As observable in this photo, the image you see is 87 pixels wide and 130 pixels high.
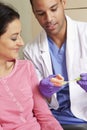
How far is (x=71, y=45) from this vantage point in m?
1.44

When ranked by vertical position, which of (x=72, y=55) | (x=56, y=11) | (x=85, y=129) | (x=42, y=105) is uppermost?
(x=56, y=11)

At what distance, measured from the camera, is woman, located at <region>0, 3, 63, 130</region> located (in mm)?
1127

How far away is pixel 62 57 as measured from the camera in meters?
1.45

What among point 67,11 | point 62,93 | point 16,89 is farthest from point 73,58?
point 67,11

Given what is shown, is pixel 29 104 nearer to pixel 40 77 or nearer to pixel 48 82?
pixel 48 82

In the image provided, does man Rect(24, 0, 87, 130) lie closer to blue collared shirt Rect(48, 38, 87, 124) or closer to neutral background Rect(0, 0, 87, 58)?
blue collared shirt Rect(48, 38, 87, 124)

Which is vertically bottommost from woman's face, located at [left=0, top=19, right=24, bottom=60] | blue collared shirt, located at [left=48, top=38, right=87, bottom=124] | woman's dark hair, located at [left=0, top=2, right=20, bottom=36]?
blue collared shirt, located at [left=48, top=38, right=87, bottom=124]

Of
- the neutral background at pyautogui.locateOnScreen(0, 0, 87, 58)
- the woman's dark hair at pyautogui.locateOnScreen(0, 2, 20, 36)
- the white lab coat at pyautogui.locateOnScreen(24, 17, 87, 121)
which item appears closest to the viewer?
the woman's dark hair at pyautogui.locateOnScreen(0, 2, 20, 36)

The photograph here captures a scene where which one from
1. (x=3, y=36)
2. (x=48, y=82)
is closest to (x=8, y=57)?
(x=3, y=36)

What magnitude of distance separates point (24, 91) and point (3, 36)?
26cm

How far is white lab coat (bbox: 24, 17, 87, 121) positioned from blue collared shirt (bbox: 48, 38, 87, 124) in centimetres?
3

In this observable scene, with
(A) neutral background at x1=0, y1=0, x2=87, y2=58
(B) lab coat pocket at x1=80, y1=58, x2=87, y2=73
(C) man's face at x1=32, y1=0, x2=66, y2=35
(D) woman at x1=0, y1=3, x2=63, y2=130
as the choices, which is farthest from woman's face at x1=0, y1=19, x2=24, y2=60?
(A) neutral background at x1=0, y1=0, x2=87, y2=58

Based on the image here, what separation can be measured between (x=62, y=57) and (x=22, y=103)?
0.40m

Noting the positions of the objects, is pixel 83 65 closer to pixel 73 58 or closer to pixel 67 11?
pixel 73 58
